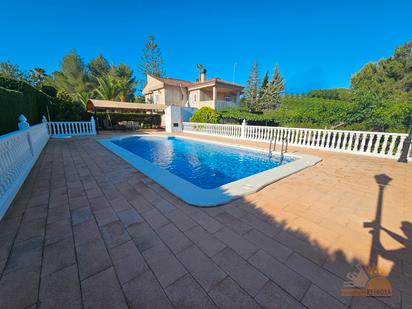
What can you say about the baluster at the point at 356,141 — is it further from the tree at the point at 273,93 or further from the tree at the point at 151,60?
the tree at the point at 151,60


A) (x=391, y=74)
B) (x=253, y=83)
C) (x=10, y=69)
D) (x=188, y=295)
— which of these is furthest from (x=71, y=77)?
(x=391, y=74)

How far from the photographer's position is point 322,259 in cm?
170

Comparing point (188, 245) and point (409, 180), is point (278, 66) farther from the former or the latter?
point (188, 245)

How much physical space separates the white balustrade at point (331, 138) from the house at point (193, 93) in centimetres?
809

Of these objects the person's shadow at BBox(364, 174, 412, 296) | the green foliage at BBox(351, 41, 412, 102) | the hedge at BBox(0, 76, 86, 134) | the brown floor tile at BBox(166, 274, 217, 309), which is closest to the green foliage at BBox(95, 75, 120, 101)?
the hedge at BBox(0, 76, 86, 134)

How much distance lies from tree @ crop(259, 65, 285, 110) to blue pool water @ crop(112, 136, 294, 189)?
23948 millimetres

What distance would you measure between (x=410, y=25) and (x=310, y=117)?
1044 cm

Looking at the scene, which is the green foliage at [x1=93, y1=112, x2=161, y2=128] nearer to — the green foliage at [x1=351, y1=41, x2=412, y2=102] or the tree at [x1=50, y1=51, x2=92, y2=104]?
the tree at [x1=50, y1=51, x2=92, y2=104]

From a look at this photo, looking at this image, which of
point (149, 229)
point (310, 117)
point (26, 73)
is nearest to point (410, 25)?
point (310, 117)

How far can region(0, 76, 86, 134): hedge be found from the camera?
17.0ft

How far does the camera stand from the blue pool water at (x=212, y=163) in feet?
18.5

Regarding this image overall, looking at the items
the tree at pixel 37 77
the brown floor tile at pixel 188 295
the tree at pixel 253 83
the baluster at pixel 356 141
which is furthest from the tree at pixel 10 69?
the baluster at pixel 356 141

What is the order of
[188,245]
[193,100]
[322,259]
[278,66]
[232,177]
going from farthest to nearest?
[278,66] < [193,100] < [232,177] < [188,245] < [322,259]
